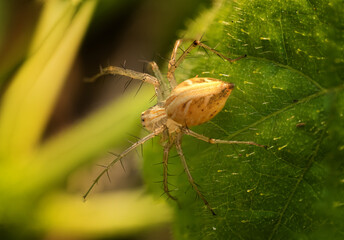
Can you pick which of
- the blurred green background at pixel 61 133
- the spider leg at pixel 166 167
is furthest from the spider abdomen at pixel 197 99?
the blurred green background at pixel 61 133

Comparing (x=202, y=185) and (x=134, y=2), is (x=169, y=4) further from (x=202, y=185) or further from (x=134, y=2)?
(x=202, y=185)

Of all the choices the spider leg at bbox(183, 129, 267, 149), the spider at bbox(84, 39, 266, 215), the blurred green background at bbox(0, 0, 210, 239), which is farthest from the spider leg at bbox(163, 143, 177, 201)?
the blurred green background at bbox(0, 0, 210, 239)

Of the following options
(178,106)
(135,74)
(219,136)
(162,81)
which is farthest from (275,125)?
(135,74)

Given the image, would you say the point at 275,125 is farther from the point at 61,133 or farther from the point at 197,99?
the point at 61,133

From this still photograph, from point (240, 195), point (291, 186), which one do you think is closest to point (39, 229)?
point (240, 195)

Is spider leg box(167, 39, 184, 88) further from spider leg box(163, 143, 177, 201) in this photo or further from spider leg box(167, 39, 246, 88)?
spider leg box(163, 143, 177, 201)
